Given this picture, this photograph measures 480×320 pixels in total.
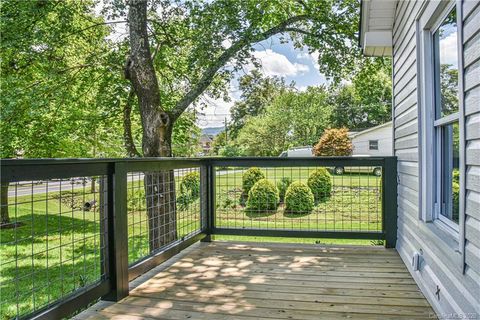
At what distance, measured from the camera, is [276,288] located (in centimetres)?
286

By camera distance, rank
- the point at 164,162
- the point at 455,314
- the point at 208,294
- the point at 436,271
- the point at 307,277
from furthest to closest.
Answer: the point at 164,162 < the point at 307,277 < the point at 208,294 < the point at 436,271 < the point at 455,314

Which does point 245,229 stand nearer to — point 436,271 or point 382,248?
point 382,248

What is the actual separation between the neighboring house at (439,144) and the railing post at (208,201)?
6.79 ft

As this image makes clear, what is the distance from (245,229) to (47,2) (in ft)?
14.3

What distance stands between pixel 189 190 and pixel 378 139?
1627 centimetres

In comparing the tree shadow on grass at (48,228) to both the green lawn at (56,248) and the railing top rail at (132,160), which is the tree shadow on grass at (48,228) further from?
the railing top rail at (132,160)

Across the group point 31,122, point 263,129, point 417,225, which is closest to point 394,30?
point 417,225

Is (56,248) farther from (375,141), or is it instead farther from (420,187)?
(375,141)

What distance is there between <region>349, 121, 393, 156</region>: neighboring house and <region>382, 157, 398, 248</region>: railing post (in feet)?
48.4

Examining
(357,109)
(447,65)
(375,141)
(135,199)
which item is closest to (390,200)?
(447,65)

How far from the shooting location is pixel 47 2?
5.34 metres

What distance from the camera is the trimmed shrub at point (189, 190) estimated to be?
435cm

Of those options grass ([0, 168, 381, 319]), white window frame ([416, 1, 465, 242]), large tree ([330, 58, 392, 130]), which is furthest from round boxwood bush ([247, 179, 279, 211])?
large tree ([330, 58, 392, 130])

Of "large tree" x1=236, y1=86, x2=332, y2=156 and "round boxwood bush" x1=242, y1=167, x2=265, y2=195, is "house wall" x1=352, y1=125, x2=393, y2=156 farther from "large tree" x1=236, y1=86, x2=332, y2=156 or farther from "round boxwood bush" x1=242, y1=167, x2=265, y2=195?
"round boxwood bush" x1=242, y1=167, x2=265, y2=195
